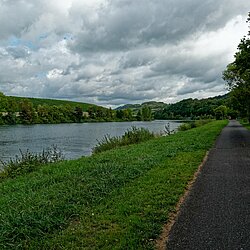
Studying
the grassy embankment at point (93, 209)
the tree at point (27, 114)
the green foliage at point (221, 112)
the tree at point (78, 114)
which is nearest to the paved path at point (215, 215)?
the grassy embankment at point (93, 209)

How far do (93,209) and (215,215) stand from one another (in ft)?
7.92

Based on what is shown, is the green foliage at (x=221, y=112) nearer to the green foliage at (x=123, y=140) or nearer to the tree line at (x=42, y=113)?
the tree line at (x=42, y=113)

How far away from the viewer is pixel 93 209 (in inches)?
260

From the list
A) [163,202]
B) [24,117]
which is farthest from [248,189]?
[24,117]

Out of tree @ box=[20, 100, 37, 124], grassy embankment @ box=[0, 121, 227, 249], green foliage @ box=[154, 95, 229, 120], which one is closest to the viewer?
grassy embankment @ box=[0, 121, 227, 249]

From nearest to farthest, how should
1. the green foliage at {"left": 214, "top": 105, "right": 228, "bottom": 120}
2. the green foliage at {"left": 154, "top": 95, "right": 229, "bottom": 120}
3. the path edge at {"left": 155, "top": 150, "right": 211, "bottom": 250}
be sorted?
the path edge at {"left": 155, "top": 150, "right": 211, "bottom": 250}, the green foliage at {"left": 214, "top": 105, "right": 228, "bottom": 120}, the green foliage at {"left": 154, "top": 95, "right": 229, "bottom": 120}

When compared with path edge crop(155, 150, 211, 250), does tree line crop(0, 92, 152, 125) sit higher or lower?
higher

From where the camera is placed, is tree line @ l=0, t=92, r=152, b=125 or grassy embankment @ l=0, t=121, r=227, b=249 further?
tree line @ l=0, t=92, r=152, b=125

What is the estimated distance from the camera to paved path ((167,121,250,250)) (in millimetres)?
4828

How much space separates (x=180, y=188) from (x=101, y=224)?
9.73 ft

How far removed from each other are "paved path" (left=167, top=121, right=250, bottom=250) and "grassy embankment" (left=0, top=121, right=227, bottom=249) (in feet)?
1.27

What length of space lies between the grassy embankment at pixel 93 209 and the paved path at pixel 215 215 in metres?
0.39

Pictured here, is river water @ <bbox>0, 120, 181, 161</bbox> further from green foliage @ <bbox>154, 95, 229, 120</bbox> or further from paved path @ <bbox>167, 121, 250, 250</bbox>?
green foliage @ <bbox>154, 95, 229, 120</bbox>

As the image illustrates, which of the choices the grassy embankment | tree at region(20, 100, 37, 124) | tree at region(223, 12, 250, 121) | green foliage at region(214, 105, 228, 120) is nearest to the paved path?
the grassy embankment
